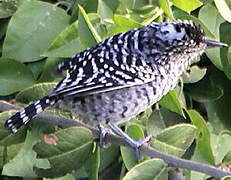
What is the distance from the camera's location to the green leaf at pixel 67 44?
3.15 m

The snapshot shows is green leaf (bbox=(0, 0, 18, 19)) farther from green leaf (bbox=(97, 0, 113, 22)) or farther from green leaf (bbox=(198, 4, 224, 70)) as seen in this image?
green leaf (bbox=(198, 4, 224, 70))

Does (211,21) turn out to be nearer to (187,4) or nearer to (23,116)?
(187,4)

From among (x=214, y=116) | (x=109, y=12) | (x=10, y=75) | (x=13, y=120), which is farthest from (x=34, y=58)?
(x=214, y=116)

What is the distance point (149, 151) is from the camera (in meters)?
2.75

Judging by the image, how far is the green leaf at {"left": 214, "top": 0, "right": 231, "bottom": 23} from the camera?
124 inches

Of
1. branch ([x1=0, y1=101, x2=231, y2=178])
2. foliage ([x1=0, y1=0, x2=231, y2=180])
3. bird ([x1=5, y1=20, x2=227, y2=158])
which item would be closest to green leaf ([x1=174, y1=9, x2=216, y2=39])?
foliage ([x1=0, y1=0, x2=231, y2=180])

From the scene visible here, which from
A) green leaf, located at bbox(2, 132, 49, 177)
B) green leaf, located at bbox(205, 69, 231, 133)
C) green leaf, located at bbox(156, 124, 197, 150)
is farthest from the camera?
green leaf, located at bbox(205, 69, 231, 133)

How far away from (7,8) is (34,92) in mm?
431

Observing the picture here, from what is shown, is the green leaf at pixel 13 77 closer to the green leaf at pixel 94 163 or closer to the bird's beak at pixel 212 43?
the green leaf at pixel 94 163

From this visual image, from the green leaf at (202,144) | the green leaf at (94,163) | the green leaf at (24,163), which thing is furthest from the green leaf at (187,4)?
the green leaf at (24,163)

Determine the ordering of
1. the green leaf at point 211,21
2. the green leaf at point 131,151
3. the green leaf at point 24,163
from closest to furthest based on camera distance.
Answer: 1. the green leaf at point 131,151
2. the green leaf at point 24,163
3. the green leaf at point 211,21

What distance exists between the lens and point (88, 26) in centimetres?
298

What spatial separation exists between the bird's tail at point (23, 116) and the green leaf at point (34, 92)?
207 mm

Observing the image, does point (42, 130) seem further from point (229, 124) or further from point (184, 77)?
point (229, 124)
